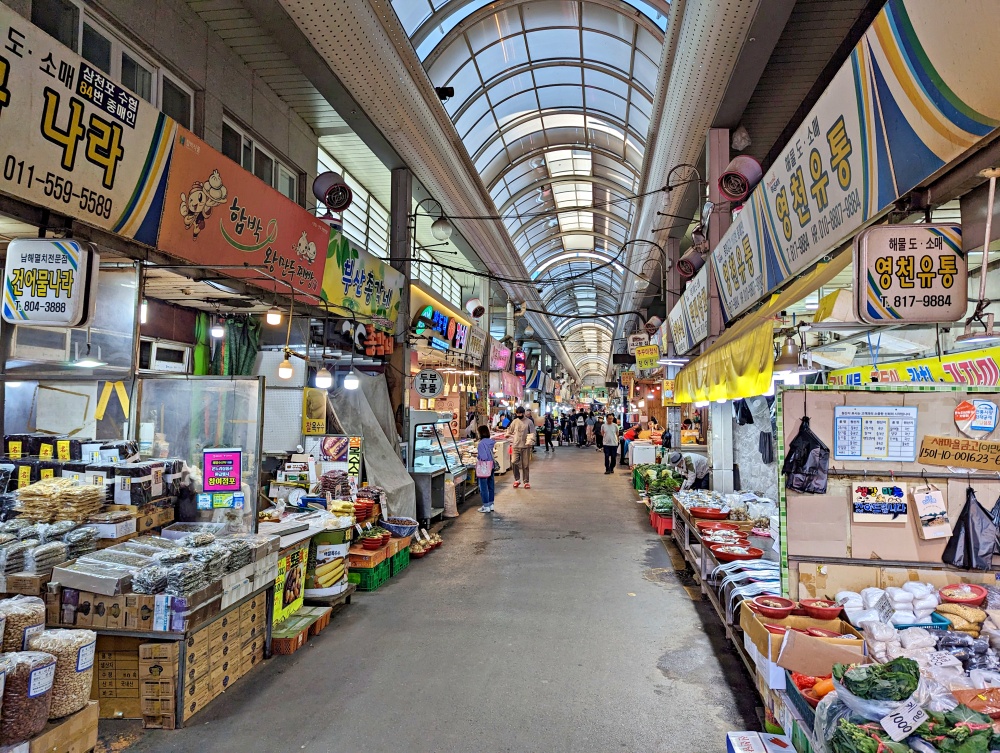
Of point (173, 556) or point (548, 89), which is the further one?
point (548, 89)

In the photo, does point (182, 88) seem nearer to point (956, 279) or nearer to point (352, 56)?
point (352, 56)

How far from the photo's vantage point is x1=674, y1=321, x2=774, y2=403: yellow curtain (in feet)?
16.2

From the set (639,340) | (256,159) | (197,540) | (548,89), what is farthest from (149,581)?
(639,340)

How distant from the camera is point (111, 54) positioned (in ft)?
18.9

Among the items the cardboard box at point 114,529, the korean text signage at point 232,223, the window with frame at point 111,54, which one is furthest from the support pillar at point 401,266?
the cardboard box at point 114,529

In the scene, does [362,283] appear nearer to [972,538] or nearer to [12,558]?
[12,558]

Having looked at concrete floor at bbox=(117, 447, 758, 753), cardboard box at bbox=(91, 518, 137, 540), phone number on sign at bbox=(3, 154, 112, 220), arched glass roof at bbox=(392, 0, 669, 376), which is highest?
arched glass roof at bbox=(392, 0, 669, 376)

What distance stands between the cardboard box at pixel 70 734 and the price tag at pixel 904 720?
370 cm

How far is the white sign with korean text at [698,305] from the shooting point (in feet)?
30.7

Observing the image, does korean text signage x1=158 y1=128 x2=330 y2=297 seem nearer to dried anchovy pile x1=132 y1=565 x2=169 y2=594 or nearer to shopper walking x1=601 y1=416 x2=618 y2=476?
dried anchovy pile x1=132 y1=565 x2=169 y2=594

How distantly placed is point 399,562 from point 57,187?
210 inches

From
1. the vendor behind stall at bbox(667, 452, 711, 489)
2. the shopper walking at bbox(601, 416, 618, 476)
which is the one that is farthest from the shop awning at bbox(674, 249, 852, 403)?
the shopper walking at bbox(601, 416, 618, 476)

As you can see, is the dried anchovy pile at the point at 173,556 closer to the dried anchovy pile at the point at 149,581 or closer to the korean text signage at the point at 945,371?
the dried anchovy pile at the point at 149,581

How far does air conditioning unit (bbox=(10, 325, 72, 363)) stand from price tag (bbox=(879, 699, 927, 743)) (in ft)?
20.0
